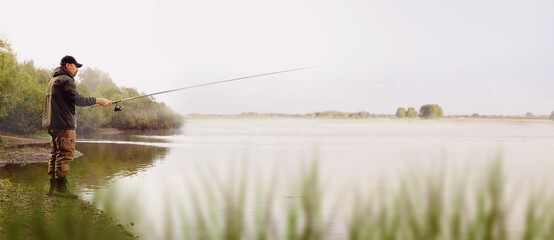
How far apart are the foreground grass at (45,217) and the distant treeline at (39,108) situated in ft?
72.5

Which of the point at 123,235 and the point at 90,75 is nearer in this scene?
the point at 123,235

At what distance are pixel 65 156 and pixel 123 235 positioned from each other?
4.58m

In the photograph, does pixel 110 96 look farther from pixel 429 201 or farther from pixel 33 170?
pixel 429 201

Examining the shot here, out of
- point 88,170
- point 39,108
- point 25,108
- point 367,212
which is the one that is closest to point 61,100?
point 367,212

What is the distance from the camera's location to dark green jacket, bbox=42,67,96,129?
11133mm

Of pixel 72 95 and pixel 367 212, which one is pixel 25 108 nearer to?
pixel 72 95

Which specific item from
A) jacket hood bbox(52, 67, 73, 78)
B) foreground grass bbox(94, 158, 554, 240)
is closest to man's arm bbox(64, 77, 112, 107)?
jacket hood bbox(52, 67, 73, 78)

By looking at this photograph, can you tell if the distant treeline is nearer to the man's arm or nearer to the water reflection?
the water reflection

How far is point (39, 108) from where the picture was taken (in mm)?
42312

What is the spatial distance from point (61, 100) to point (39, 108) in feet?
117

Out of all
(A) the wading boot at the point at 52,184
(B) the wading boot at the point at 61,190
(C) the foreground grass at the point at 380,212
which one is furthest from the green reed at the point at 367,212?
(A) the wading boot at the point at 52,184

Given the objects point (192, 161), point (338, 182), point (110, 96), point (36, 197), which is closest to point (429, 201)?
point (36, 197)

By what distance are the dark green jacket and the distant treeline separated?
883 inches

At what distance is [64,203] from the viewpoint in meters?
11.3
